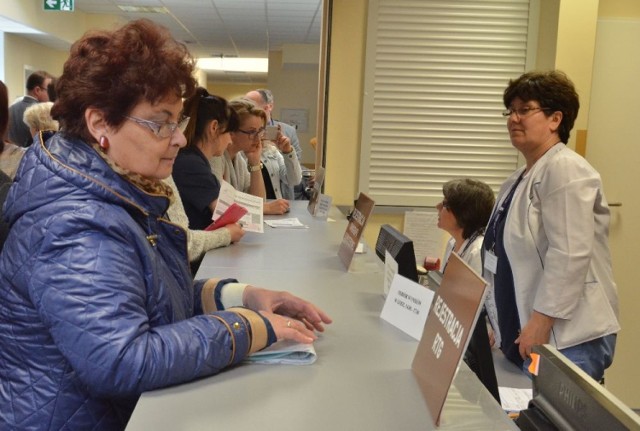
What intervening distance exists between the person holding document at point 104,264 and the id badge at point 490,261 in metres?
1.13

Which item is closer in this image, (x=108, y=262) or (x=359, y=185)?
(x=108, y=262)

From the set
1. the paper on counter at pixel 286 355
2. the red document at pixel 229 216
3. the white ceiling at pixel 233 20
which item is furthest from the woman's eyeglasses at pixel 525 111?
the white ceiling at pixel 233 20

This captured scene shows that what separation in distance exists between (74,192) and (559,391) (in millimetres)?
809

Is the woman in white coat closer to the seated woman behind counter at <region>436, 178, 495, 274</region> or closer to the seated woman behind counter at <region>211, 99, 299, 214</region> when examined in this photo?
the seated woman behind counter at <region>436, 178, 495, 274</region>

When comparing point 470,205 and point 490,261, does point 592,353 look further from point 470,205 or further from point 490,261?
point 470,205

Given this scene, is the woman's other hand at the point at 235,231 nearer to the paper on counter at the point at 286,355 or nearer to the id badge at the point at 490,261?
the id badge at the point at 490,261

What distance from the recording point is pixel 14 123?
507cm

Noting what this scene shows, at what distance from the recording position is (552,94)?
2.20 metres

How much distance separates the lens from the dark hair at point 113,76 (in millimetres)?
1176

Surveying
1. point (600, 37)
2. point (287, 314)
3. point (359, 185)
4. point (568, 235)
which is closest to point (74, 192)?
point (287, 314)

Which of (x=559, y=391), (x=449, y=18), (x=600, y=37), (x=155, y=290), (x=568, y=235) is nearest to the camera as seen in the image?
(x=559, y=391)

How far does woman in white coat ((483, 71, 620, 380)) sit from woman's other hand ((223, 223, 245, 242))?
94 centimetres

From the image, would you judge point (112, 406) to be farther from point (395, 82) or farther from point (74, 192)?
point (395, 82)

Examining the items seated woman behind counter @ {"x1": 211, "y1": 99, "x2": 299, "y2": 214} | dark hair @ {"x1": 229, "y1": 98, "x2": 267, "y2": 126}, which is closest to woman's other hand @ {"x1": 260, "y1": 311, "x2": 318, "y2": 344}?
seated woman behind counter @ {"x1": 211, "y1": 99, "x2": 299, "y2": 214}
